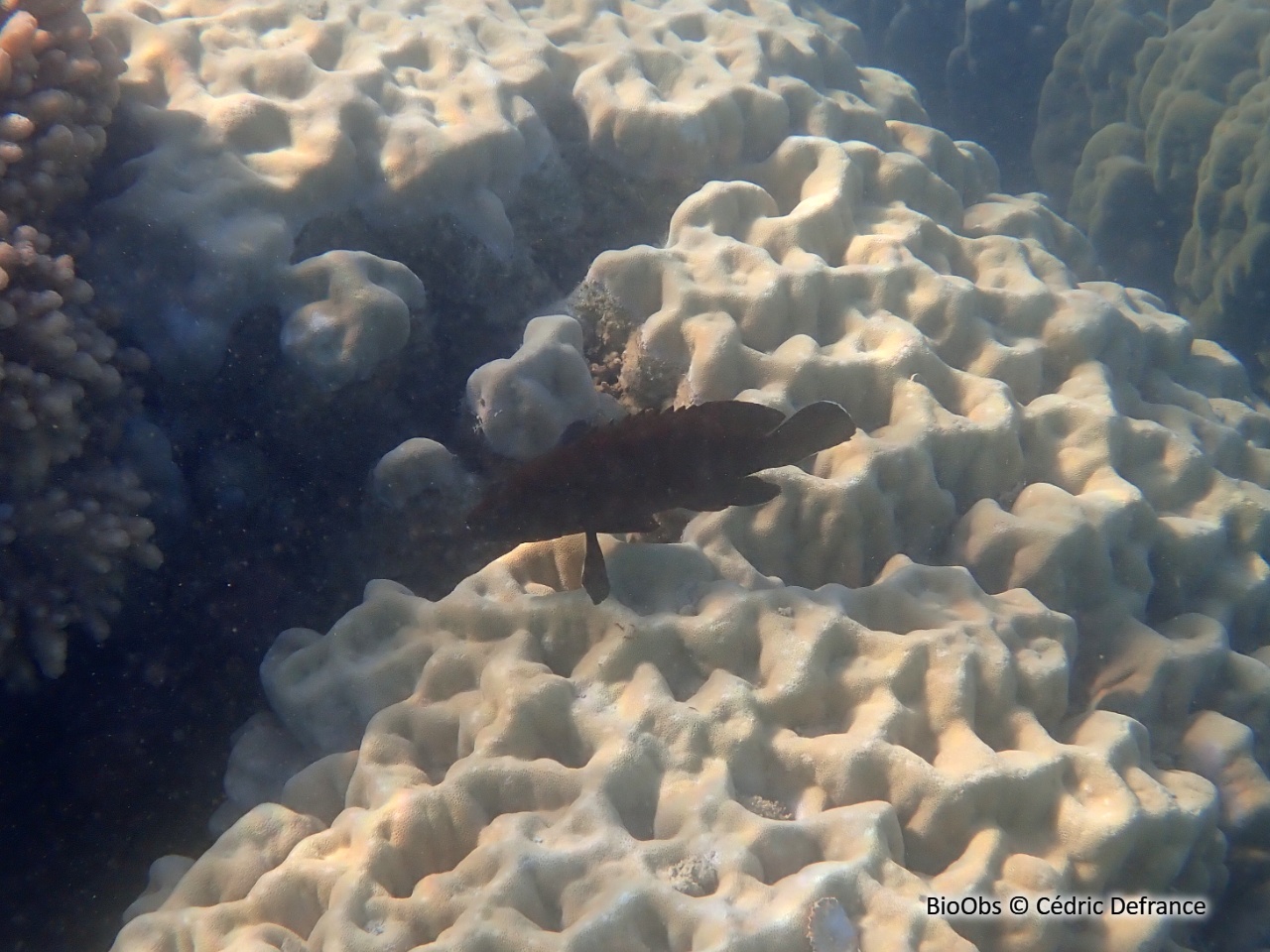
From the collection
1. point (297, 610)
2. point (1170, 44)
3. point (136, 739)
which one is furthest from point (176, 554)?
point (1170, 44)

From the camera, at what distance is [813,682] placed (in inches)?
110

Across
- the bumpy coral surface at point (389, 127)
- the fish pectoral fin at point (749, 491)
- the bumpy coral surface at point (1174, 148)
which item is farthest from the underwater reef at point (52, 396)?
the bumpy coral surface at point (1174, 148)

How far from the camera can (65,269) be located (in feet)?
9.95

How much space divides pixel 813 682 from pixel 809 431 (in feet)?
2.89

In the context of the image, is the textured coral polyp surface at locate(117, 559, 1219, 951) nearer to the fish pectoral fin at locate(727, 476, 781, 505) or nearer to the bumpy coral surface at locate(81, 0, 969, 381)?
the fish pectoral fin at locate(727, 476, 781, 505)

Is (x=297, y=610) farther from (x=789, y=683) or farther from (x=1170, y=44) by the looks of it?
(x=1170, y=44)

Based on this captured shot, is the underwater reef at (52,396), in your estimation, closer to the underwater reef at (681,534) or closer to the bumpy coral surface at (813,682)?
the underwater reef at (681,534)

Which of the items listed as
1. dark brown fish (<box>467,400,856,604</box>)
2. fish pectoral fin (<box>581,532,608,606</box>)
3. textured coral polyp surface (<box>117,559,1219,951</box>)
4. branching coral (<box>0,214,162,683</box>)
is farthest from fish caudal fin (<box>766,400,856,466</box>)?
branching coral (<box>0,214,162,683</box>)

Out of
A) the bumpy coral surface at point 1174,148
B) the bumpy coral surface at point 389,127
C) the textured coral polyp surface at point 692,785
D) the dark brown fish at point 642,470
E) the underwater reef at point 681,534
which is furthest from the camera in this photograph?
the bumpy coral surface at point 1174,148

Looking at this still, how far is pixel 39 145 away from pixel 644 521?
107 inches

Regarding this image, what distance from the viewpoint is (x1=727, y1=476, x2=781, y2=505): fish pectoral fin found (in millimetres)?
2992

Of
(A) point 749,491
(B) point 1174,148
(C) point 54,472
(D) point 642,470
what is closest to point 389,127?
(C) point 54,472

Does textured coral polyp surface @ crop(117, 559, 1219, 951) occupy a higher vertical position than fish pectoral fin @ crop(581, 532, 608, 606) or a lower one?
lower

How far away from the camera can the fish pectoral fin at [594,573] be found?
282cm
